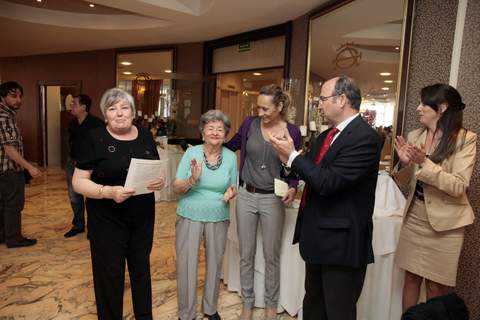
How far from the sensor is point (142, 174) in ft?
5.79

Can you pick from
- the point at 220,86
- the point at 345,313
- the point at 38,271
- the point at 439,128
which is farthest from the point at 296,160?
the point at 220,86

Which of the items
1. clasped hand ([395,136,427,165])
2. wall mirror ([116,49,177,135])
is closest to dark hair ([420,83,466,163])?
clasped hand ([395,136,427,165])

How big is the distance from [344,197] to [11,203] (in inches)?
130

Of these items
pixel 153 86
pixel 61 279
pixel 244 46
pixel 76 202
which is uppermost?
pixel 244 46

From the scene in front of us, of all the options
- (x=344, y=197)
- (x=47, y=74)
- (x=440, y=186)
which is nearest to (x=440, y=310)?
(x=344, y=197)

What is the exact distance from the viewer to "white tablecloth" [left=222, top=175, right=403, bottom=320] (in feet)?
7.39

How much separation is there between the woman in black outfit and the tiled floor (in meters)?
0.63

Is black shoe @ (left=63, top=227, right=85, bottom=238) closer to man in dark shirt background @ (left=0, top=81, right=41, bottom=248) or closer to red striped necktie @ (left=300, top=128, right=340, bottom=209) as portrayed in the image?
man in dark shirt background @ (left=0, top=81, right=41, bottom=248)

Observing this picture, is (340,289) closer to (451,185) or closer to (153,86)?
(451,185)

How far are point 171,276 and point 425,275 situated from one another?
1975 millimetres

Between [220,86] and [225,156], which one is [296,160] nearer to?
[225,156]

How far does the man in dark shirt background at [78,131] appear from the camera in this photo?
3539mm

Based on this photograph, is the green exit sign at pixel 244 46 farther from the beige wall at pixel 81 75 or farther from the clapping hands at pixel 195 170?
the clapping hands at pixel 195 170

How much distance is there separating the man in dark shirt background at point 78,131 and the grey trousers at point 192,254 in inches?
69.3
